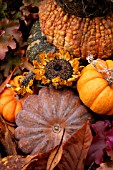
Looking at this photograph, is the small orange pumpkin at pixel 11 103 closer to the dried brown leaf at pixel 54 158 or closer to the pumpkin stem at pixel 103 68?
the pumpkin stem at pixel 103 68

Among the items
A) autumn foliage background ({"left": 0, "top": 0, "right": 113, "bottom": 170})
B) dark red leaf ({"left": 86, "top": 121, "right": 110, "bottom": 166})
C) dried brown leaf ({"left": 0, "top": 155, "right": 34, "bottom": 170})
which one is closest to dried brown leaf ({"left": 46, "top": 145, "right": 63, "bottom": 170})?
autumn foliage background ({"left": 0, "top": 0, "right": 113, "bottom": 170})

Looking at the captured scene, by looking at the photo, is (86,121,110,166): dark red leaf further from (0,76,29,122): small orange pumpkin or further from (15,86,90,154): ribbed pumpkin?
(0,76,29,122): small orange pumpkin

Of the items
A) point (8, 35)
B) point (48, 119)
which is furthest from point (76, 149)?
point (8, 35)

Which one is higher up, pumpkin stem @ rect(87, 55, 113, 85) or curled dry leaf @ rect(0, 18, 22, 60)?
curled dry leaf @ rect(0, 18, 22, 60)

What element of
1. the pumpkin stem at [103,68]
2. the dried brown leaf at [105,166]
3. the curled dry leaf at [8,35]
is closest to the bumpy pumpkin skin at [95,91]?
the pumpkin stem at [103,68]

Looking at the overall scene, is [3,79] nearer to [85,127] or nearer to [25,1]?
[25,1]

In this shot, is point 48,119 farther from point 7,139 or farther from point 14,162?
point 14,162

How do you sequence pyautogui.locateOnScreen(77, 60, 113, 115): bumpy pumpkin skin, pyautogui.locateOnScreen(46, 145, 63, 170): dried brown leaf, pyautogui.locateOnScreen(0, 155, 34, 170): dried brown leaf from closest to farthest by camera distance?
pyautogui.locateOnScreen(46, 145, 63, 170): dried brown leaf
pyautogui.locateOnScreen(0, 155, 34, 170): dried brown leaf
pyautogui.locateOnScreen(77, 60, 113, 115): bumpy pumpkin skin

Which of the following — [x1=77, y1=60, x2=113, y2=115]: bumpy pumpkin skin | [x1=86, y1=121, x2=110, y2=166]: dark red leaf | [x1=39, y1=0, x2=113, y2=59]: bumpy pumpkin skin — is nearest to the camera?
[x1=86, y1=121, x2=110, y2=166]: dark red leaf
